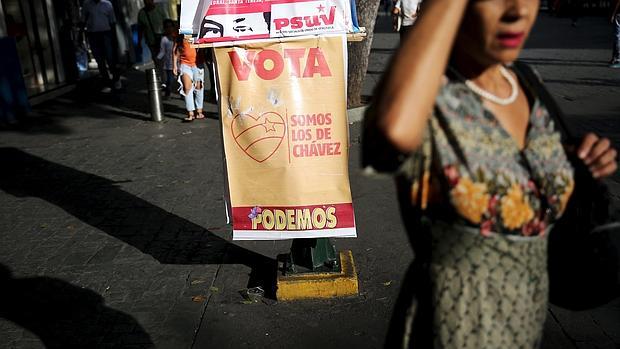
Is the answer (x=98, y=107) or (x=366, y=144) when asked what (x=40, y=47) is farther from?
(x=366, y=144)

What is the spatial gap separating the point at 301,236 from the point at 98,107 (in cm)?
989

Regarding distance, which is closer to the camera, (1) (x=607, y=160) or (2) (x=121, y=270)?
(1) (x=607, y=160)

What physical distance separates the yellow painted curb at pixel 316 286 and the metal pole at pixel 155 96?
7185 millimetres

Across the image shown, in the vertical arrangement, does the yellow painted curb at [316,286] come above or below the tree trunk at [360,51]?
below

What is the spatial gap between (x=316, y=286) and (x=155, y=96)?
751 cm

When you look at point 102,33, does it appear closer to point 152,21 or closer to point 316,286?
point 152,21

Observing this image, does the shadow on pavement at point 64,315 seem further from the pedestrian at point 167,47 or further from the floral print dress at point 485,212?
the pedestrian at point 167,47

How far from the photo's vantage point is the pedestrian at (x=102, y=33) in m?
14.3

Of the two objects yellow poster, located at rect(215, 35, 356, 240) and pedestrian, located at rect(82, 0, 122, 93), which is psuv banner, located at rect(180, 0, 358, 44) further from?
pedestrian, located at rect(82, 0, 122, 93)

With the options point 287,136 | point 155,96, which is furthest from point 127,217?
point 155,96

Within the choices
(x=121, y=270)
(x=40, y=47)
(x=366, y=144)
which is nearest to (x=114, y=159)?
(x=121, y=270)

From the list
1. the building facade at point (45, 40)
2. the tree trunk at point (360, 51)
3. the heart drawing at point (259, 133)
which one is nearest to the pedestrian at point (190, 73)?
the tree trunk at point (360, 51)

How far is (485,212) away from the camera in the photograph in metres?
1.72

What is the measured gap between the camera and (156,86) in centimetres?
1119
